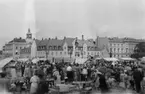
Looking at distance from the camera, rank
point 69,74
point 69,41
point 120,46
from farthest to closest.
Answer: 1. point 120,46
2. point 69,41
3. point 69,74

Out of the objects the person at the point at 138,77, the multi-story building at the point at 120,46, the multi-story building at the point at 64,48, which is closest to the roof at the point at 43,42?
the multi-story building at the point at 64,48

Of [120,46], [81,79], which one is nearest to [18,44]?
[120,46]

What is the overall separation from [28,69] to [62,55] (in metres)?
90.9

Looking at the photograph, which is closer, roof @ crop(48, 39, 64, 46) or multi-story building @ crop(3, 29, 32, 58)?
roof @ crop(48, 39, 64, 46)

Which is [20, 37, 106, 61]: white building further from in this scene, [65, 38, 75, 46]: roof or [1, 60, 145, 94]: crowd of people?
[1, 60, 145, 94]: crowd of people

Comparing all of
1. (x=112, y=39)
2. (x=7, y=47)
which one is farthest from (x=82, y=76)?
(x=7, y=47)

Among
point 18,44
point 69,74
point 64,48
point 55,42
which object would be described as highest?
point 18,44

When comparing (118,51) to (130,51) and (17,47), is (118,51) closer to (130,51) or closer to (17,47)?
(130,51)

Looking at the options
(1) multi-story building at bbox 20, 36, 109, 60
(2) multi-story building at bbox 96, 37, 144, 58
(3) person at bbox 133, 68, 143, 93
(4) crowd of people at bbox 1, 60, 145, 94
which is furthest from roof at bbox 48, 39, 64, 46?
(3) person at bbox 133, 68, 143, 93

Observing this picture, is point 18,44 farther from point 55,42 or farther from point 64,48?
point 64,48

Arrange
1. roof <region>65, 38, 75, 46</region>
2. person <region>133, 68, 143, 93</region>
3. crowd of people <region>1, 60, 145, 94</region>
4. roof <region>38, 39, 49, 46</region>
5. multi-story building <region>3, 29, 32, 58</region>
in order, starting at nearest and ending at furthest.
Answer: crowd of people <region>1, 60, 145, 94</region>
person <region>133, 68, 143, 93</region>
roof <region>65, 38, 75, 46</region>
roof <region>38, 39, 49, 46</region>
multi-story building <region>3, 29, 32, 58</region>

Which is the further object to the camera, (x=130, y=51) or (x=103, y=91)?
(x=130, y=51)

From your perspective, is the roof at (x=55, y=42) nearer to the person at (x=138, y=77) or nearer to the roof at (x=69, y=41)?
the roof at (x=69, y=41)

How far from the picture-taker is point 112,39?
130 metres
